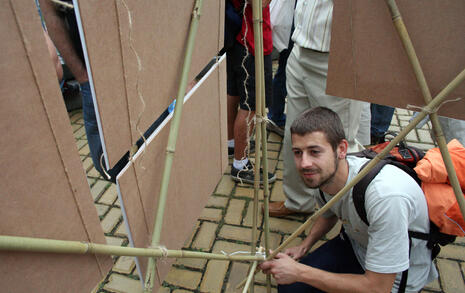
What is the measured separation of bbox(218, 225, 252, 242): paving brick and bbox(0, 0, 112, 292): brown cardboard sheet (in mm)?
1889

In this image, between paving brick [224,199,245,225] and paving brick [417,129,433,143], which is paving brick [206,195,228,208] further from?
paving brick [417,129,433,143]

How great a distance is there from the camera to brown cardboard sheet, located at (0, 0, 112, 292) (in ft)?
2.20

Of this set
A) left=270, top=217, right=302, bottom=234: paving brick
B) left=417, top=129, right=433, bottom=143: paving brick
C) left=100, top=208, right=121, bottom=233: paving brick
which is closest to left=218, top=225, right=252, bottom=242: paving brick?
left=270, top=217, right=302, bottom=234: paving brick

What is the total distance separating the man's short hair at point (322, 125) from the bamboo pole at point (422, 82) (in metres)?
0.54

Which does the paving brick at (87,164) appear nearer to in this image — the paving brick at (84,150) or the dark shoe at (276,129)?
the paving brick at (84,150)

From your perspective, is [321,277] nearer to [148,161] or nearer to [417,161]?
[417,161]

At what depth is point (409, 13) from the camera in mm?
1222

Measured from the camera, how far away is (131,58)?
3.25ft

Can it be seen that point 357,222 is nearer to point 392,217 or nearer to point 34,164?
point 392,217

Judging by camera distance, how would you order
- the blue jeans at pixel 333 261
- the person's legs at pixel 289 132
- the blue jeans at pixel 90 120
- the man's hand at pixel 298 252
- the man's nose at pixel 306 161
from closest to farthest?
the man's nose at pixel 306 161 < the blue jeans at pixel 90 120 < the blue jeans at pixel 333 261 < the man's hand at pixel 298 252 < the person's legs at pixel 289 132

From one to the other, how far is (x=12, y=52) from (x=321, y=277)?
1.64 meters

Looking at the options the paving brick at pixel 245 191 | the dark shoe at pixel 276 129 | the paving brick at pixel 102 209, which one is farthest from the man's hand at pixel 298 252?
the dark shoe at pixel 276 129

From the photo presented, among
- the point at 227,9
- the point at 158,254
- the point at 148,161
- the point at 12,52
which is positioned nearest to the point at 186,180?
the point at 148,161

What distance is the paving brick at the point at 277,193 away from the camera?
123 inches
